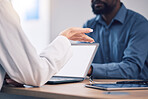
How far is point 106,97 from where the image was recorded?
60cm

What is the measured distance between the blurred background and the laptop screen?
6.64 ft

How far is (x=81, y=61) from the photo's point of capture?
1.16 metres

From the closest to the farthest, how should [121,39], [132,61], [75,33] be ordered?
[75,33] → [132,61] → [121,39]

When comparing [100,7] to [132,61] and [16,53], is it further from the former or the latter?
[16,53]

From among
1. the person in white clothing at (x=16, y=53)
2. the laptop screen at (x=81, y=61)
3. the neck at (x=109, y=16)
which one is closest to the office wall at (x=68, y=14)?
the neck at (x=109, y=16)

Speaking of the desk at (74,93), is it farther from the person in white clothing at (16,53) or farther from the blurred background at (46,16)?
the blurred background at (46,16)

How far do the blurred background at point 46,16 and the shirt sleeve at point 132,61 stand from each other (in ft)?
4.92

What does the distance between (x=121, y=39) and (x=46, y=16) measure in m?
1.86

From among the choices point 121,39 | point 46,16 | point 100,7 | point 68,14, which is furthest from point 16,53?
point 46,16

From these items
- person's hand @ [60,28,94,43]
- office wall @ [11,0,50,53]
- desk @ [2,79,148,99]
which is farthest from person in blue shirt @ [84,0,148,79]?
office wall @ [11,0,50,53]

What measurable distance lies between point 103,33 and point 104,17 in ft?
0.71

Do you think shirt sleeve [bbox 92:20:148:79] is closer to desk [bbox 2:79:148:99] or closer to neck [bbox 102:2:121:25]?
neck [bbox 102:2:121:25]

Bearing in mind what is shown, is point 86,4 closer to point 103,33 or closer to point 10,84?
point 103,33

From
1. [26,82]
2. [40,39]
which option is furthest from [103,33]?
[40,39]
